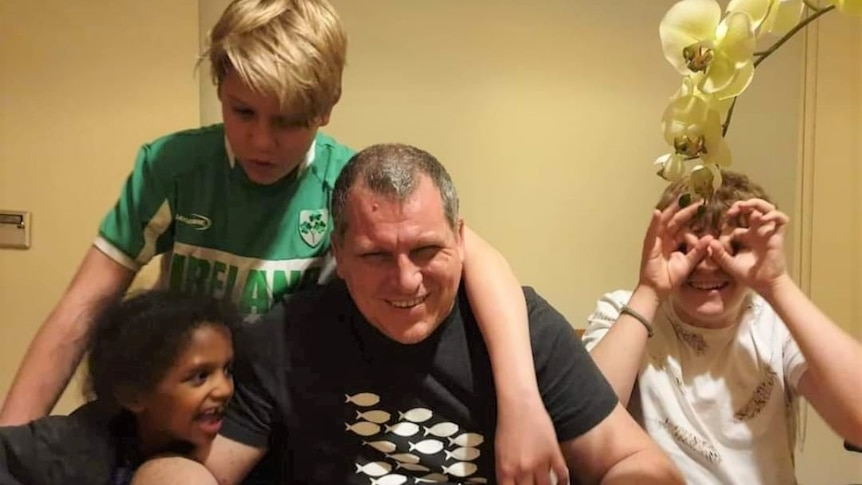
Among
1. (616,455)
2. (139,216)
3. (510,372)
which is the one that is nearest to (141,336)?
(139,216)

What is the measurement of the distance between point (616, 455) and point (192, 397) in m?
0.61

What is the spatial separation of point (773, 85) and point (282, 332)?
1.76 meters

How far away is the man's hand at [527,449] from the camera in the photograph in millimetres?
1144

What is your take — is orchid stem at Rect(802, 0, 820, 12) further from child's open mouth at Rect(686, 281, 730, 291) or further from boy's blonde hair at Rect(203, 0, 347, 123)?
child's open mouth at Rect(686, 281, 730, 291)

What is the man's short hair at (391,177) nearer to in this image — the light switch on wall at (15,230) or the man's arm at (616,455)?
the man's arm at (616,455)

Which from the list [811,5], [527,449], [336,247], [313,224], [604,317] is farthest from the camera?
[604,317]

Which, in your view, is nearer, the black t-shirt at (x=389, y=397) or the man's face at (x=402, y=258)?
the man's face at (x=402, y=258)

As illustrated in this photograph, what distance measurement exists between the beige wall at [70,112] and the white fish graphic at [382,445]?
3.63ft

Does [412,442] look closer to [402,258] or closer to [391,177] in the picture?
[402,258]

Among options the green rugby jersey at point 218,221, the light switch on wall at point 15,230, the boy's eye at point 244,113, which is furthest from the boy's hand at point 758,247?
the light switch on wall at point 15,230

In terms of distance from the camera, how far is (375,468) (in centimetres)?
130

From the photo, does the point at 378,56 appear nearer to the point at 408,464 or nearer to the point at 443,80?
the point at 443,80

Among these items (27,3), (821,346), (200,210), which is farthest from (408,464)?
(27,3)

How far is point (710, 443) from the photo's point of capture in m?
1.45
